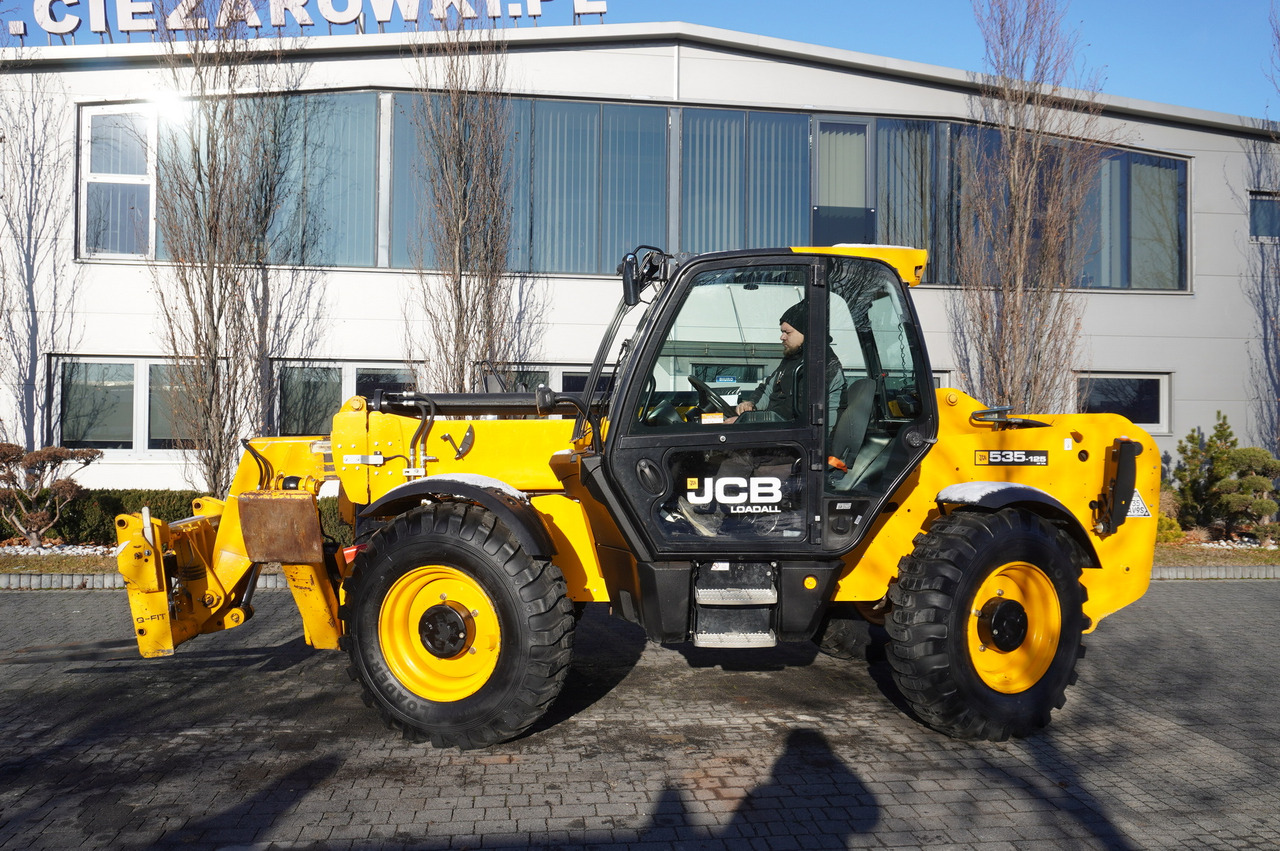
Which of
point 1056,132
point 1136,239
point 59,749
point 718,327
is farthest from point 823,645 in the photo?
point 1136,239

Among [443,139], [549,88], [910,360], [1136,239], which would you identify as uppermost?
[549,88]

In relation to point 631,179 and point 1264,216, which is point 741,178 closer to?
point 631,179

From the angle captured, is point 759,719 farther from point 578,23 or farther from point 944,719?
point 578,23

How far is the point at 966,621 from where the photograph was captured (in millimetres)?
4609

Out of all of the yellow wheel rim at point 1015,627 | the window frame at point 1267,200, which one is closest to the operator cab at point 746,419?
the yellow wheel rim at point 1015,627

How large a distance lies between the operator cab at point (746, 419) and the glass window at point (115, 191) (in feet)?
35.4

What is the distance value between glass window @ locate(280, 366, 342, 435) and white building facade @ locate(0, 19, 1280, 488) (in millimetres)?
30

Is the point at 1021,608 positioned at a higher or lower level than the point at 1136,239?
lower

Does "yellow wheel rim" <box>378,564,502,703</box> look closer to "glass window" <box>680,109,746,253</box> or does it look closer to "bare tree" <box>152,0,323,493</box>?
"bare tree" <box>152,0,323,493</box>

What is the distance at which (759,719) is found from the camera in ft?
16.3

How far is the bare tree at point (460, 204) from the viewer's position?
12266 mm

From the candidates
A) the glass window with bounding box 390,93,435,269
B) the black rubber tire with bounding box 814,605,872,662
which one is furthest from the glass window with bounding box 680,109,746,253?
the black rubber tire with bounding box 814,605,872,662

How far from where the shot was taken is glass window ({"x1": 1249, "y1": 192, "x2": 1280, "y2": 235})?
46.8 feet

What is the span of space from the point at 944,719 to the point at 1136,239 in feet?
40.3
